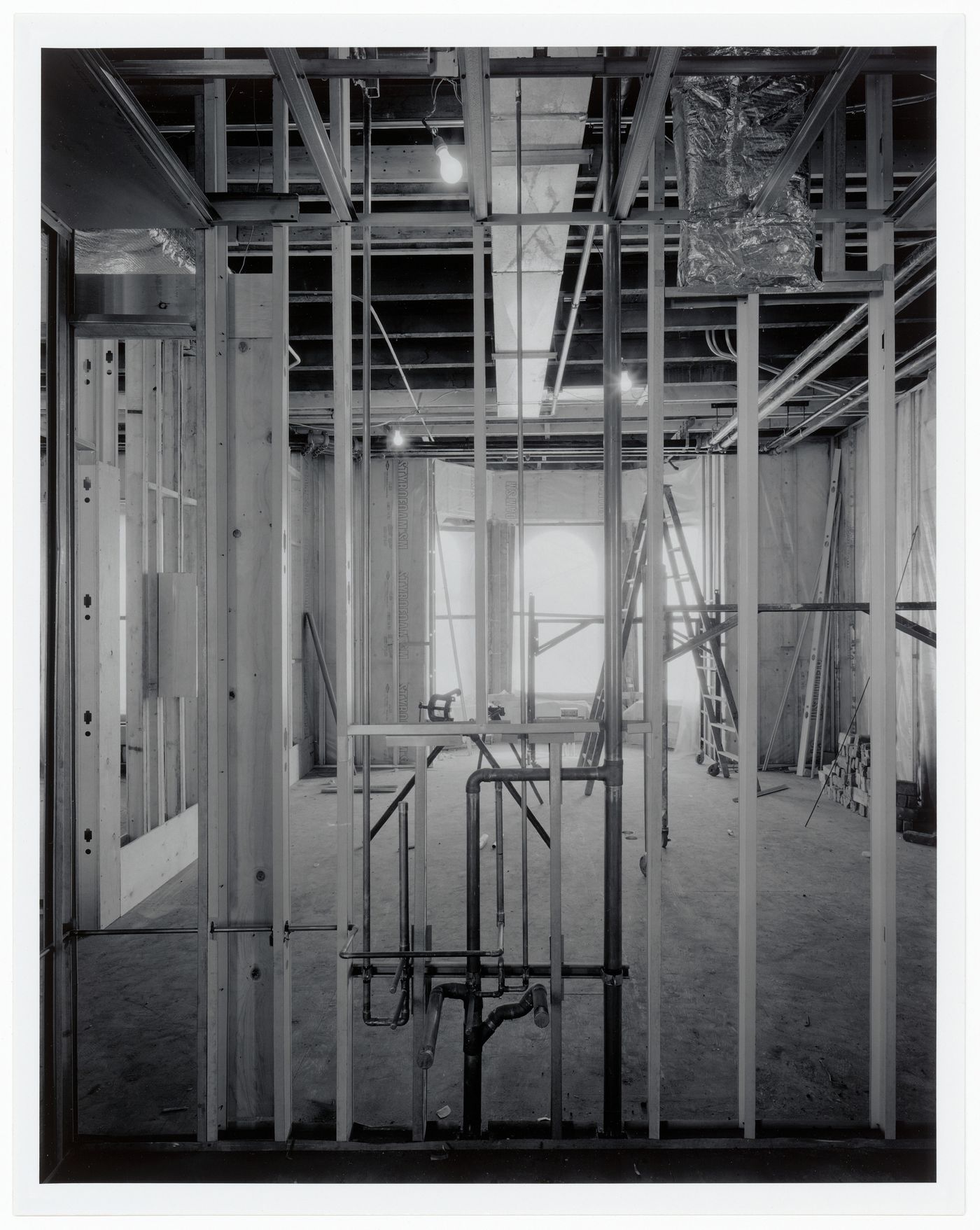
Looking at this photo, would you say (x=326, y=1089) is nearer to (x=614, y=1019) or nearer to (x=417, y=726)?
(x=614, y=1019)

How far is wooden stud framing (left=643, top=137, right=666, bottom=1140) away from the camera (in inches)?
73.0

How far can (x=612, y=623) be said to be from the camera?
1.89 m

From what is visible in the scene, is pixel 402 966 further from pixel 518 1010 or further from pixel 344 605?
pixel 344 605

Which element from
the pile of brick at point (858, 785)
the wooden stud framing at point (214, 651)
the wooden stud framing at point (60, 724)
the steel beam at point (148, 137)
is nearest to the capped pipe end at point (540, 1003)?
the wooden stud framing at point (214, 651)

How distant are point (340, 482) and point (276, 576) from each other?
340 mm

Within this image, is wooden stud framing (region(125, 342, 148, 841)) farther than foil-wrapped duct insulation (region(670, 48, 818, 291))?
Yes

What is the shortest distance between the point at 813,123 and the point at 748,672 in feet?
4.70

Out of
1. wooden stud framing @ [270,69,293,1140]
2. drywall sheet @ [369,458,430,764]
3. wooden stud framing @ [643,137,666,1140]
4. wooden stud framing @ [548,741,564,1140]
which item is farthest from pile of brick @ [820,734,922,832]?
wooden stud framing @ [270,69,293,1140]

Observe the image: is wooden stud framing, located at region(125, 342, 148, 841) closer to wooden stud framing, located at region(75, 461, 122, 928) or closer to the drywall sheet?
wooden stud framing, located at region(75, 461, 122, 928)

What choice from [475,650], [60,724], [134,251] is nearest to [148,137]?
[134,251]

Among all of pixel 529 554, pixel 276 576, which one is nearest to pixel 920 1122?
pixel 276 576

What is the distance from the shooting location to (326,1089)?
220 centimetres

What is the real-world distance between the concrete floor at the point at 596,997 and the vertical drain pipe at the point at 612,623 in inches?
16.6

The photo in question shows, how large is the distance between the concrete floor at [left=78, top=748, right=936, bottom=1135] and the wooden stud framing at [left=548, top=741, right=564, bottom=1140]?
315mm
